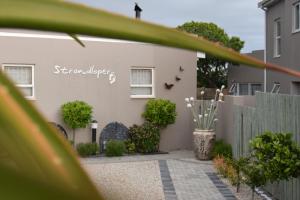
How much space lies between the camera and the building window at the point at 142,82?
14.9 meters

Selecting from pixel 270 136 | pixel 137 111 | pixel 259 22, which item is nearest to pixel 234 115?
pixel 137 111

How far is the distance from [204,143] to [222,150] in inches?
23.3

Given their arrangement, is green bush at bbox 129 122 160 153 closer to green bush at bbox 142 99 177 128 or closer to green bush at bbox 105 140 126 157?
green bush at bbox 142 99 177 128

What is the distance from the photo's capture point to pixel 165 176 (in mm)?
10883

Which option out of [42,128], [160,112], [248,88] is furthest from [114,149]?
[42,128]

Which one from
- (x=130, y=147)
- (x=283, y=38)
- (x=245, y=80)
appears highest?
(x=283, y=38)

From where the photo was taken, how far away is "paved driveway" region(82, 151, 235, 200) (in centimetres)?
914

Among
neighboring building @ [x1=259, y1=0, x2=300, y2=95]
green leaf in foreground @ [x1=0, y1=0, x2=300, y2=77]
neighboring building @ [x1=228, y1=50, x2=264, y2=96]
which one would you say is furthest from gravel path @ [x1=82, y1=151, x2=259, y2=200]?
neighboring building @ [x1=228, y1=50, x2=264, y2=96]

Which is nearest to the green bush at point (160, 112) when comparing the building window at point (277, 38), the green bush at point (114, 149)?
the green bush at point (114, 149)

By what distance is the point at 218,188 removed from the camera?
9.70 meters

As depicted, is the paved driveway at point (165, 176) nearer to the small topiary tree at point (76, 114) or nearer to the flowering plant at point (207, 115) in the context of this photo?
the flowering plant at point (207, 115)

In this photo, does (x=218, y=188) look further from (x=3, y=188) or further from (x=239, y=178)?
(x=3, y=188)

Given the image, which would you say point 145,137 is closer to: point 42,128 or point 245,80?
point 245,80

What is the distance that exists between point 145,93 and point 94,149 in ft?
8.24
